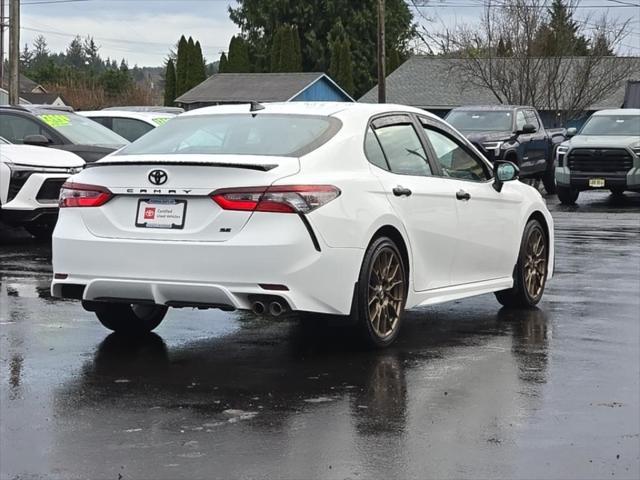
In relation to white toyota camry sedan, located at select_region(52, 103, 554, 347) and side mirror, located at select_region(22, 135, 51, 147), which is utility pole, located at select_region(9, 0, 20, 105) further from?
white toyota camry sedan, located at select_region(52, 103, 554, 347)

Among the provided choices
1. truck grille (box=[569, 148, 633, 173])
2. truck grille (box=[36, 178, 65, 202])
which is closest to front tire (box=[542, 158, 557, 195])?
truck grille (box=[569, 148, 633, 173])

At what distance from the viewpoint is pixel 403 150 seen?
28.5ft

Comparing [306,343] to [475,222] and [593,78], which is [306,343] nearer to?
[475,222]

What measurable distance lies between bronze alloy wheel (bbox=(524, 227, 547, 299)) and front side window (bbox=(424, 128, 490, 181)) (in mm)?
772

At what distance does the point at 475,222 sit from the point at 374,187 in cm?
148

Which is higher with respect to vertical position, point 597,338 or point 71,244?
point 71,244

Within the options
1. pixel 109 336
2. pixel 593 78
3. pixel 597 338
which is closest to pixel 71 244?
pixel 109 336

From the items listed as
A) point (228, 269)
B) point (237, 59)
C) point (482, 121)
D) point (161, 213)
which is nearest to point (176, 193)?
point (161, 213)

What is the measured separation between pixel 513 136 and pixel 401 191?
18249mm

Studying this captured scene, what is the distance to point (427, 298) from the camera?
339 inches

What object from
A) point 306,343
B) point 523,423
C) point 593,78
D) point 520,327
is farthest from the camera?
point 593,78

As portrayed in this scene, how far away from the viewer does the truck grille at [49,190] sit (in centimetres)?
1477

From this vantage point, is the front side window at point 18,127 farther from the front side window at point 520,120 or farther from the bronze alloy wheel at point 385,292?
the front side window at point 520,120

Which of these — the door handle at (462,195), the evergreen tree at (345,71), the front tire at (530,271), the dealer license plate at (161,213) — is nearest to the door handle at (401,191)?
the door handle at (462,195)
